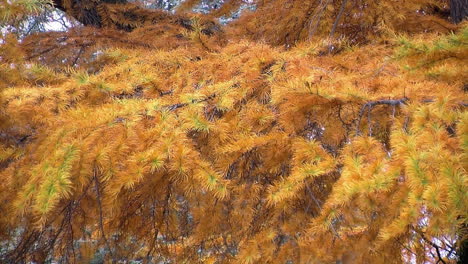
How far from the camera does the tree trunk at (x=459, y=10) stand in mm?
3545

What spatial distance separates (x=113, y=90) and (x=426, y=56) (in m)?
1.46

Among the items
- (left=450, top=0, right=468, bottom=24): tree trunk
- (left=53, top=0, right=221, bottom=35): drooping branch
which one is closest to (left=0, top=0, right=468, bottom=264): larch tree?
(left=450, top=0, right=468, bottom=24): tree trunk

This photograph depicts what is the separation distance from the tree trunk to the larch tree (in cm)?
107

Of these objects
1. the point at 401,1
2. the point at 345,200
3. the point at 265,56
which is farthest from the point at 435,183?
the point at 401,1

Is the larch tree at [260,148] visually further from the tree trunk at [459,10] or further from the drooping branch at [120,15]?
the drooping branch at [120,15]

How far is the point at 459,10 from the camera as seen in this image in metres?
3.58

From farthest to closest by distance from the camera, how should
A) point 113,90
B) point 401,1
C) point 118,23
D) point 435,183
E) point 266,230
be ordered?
point 118,23
point 401,1
point 113,90
point 266,230
point 435,183

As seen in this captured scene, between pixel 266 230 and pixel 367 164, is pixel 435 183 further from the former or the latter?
pixel 266 230

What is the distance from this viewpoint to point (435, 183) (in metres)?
1.37

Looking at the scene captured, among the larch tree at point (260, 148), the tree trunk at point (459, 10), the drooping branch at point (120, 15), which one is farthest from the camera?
the drooping branch at point (120, 15)

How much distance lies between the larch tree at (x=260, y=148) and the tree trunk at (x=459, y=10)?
1.07m

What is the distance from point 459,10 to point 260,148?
2386 mm

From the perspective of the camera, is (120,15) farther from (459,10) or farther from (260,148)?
(260,148)

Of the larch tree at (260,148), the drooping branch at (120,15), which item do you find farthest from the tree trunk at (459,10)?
the drooping branch at (120,15)
